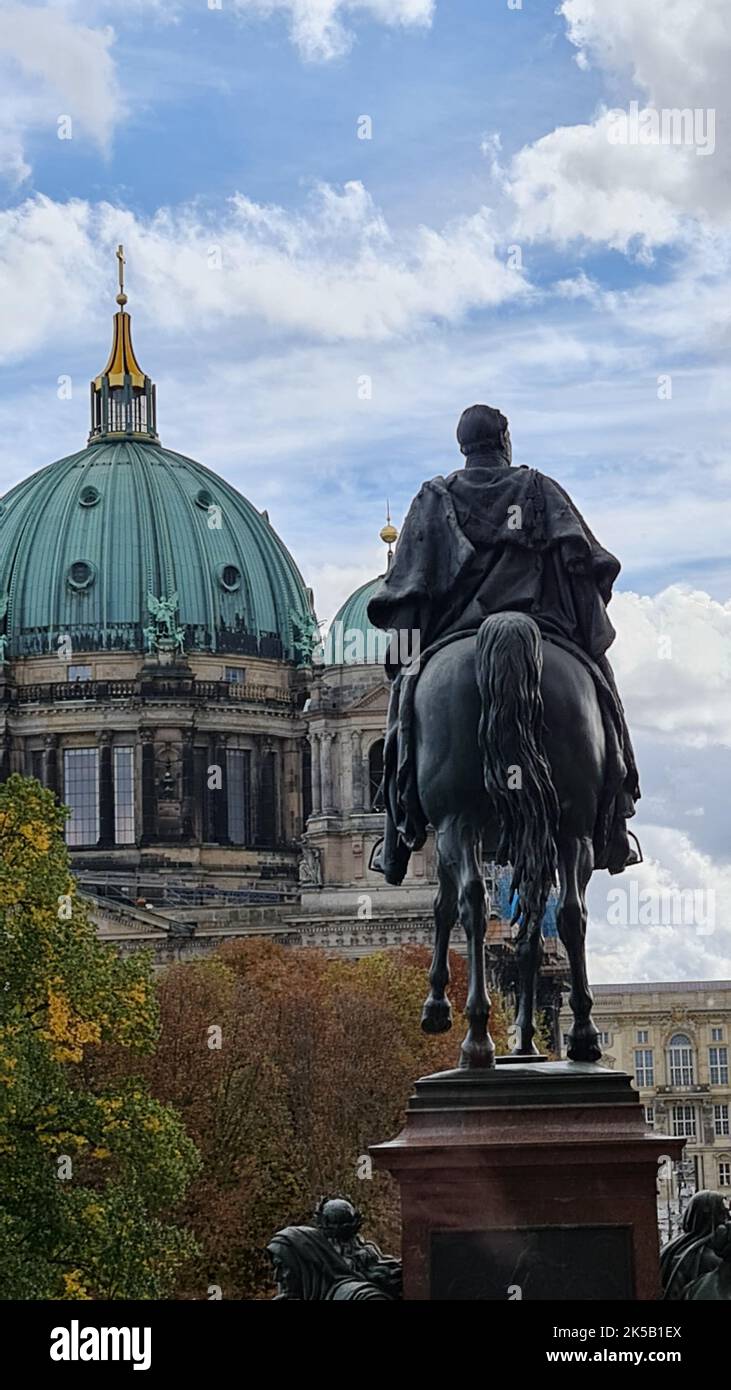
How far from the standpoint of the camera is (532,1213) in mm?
17844

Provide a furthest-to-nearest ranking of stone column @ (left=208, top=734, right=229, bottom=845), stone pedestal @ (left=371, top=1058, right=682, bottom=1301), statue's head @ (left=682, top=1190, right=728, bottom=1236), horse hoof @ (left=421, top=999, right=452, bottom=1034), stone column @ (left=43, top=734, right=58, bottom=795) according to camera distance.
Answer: stone column @ (left=43, top=734, right=58, bottom=795)
stone column @ (left=208, top=734, right=229, bottom=845)
horse hoof @ (left=421, top=999, right=452, bottom=1034)
statue's head @ (left=682, top=1190, right=728, bottom=1236)
stone pedestal @ (left=371, top=1058, right=682, bottom=1301)

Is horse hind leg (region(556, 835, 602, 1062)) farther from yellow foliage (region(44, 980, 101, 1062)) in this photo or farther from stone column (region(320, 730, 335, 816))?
stone column (region(320, 730, 335, 816))

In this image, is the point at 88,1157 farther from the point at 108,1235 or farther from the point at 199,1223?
the point at 199,1223

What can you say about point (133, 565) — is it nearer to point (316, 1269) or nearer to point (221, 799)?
point (221, 799)

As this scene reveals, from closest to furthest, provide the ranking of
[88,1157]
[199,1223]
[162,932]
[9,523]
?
1. [88,1157]
2. [199,1223]
3. [162,932]
4. [9,523]

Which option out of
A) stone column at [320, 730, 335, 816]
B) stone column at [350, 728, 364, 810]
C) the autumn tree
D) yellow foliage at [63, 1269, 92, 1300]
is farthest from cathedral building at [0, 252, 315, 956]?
yellow foliage at [63, 1269, 92, 1300]

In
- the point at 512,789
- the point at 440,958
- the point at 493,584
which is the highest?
the point at 493,584

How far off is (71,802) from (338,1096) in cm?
6866

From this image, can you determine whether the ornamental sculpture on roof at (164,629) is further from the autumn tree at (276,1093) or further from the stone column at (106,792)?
the autumn tree at (276,1093)

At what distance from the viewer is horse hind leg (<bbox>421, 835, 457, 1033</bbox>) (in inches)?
766

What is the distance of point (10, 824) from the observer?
160 ft

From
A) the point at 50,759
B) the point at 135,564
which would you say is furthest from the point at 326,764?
the point at 135,564

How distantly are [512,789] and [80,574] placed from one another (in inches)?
5112
